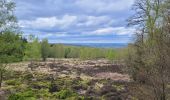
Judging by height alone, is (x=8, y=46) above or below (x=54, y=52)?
above

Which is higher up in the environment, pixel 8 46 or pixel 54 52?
pixel 8 46

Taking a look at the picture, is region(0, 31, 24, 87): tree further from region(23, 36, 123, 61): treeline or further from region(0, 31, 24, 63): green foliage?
region(23, 36, 123, 61): treeline

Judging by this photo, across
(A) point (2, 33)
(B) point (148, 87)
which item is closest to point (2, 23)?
(A) point (2, 33)

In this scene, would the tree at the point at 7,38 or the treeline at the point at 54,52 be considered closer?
the tree at the point at 7,38

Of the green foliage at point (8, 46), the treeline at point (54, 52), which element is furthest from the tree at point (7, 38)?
the treeline at point (54, 52)

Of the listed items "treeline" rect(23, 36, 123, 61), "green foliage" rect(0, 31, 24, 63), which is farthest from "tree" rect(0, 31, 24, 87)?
"treeline" rect(23, 36, 123, 61)

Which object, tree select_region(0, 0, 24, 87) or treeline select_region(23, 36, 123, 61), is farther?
treeline select_region(23, 36, 123, 61)

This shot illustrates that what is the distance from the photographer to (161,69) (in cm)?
1564

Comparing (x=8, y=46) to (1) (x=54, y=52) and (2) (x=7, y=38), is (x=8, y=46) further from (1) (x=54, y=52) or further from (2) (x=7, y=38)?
(1) (x=54, y=52)

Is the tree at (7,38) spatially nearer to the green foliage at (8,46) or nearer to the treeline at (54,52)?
the green foliage at (8,46)

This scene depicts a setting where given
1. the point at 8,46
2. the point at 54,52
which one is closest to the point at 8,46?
the point at 8,46

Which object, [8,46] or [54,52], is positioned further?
[54,52]

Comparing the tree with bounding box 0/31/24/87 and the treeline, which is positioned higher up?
the tree with bounding box 0/31/24/87

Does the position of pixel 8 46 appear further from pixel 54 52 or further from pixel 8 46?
pixel 54 52
